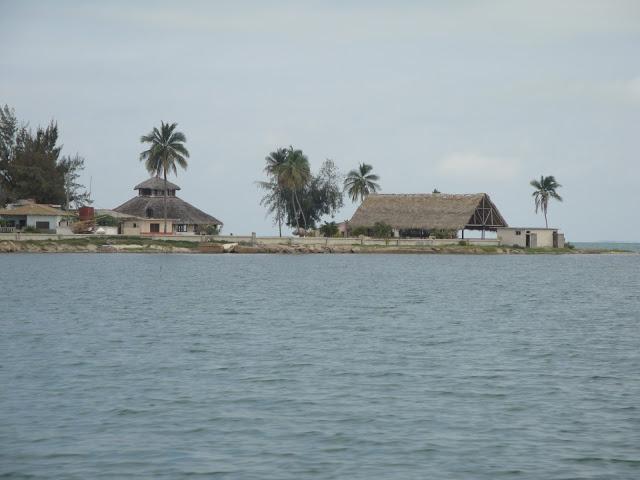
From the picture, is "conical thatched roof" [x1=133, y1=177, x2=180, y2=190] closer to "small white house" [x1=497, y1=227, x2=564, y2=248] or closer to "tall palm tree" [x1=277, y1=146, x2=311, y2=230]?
"tall palm tree" [x1=277, y1=146, x2=311, y2=230]

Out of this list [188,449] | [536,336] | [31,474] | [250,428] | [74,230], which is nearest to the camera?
[31,474]

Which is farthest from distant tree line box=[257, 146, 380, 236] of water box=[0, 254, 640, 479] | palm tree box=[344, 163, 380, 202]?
water box=[0, 254, 640, 479]

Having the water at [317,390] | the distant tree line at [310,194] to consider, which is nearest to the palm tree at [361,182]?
the distant tree line at [310,194]

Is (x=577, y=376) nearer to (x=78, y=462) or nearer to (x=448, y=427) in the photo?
(x=448, y=427)

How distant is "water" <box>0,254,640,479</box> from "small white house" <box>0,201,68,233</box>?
55.8 m

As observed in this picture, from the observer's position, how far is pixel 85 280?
2393 inches

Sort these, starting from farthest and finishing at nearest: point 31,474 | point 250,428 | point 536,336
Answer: point 536,336
point 250,428
point 31,474

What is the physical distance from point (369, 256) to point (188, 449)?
96434 mm

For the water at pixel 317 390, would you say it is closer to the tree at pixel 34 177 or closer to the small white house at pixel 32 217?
the small white house at pixel 32 217

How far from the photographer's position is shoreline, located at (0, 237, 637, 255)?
9325cm

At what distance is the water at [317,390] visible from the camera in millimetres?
15266

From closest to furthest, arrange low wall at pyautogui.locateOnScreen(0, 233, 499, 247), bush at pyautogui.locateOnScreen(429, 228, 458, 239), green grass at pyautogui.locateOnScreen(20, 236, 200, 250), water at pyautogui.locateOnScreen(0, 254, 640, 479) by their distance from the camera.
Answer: water at pyautogui.locateOnScreen(0, 254, 640, 479) → green grass at pyautogui.locateOnScreen(20, 236, 200, 250) → low wall at pyautogui.locateOnScreen(0, 233, 499, 247) → bush at pyautogui.locateOnScreen(429, 228, 458, 239)

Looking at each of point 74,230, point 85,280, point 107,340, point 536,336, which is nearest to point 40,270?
point 85,280

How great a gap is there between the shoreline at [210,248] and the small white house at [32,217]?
4694 millimetres
